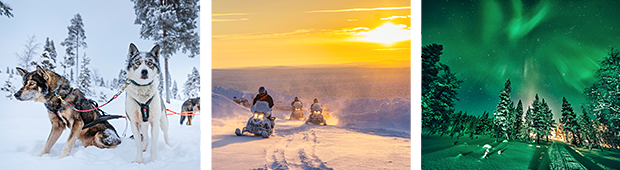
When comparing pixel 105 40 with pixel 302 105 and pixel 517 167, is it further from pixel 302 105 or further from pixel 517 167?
pixel 517 167

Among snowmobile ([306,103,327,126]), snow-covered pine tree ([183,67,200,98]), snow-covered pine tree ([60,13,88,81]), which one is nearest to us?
snow-covered pine tree ([60,13,88,81])

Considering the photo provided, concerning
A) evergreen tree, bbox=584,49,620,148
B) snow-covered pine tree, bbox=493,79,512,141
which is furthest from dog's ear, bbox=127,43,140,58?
evergreen tree, bbox=584,49,620,148

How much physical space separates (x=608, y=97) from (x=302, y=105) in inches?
89.6

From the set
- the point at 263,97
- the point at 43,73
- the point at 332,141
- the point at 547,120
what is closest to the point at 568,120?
the point at 547,120

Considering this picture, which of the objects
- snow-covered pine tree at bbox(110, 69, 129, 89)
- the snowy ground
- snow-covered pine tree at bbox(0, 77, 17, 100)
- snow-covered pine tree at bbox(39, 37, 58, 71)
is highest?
snow-covered pine tree at bbox(39, 37, 58, 71)

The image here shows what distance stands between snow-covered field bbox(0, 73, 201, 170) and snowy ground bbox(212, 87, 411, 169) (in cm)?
51

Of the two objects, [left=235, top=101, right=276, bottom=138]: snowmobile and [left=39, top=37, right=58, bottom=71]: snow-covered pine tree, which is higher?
[left=39, top=37, right=58, bottom=71]: snow-covered pine tree

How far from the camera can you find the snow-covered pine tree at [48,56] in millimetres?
1911

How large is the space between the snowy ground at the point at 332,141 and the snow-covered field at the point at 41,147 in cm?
51

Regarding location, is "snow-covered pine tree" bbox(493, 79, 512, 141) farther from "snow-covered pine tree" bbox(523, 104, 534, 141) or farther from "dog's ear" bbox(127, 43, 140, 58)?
"dog's ear" bbox(127, 43, 140, 58)

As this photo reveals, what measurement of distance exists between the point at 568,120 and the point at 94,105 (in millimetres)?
3454

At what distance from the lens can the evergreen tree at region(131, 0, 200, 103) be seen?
225 cm

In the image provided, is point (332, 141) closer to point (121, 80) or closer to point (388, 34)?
point (388, 34)

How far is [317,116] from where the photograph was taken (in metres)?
2.54
